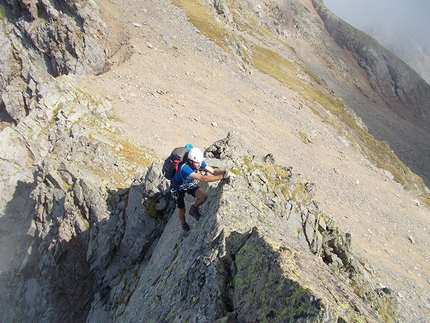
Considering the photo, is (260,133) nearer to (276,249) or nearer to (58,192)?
(58,192)

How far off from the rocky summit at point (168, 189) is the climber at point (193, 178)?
0.41 m

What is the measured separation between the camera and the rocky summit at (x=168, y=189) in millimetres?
7512

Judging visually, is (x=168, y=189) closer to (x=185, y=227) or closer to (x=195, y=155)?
(x=185, y=227)

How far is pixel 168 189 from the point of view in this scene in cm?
1524

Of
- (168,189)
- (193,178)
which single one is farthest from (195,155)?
(168,189)

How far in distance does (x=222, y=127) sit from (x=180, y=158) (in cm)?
2378

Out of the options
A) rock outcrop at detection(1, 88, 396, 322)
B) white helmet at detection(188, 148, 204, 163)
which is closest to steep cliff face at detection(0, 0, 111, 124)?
rock outcrop at detection(1, 88, 396, 322)

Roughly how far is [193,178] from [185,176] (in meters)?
0.34

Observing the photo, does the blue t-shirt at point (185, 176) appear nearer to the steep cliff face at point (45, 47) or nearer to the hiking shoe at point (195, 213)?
the hiking shoe at point (195, 213)

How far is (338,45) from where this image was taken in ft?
425

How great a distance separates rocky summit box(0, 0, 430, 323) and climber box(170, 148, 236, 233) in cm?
41

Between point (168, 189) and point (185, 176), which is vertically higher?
point (185, 176)

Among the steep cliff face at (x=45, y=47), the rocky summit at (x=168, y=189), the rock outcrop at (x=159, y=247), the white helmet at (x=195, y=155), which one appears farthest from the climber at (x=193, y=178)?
the steep cliff face at (x=45, y=47)

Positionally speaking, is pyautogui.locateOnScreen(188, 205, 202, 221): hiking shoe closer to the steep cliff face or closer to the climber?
the climber
